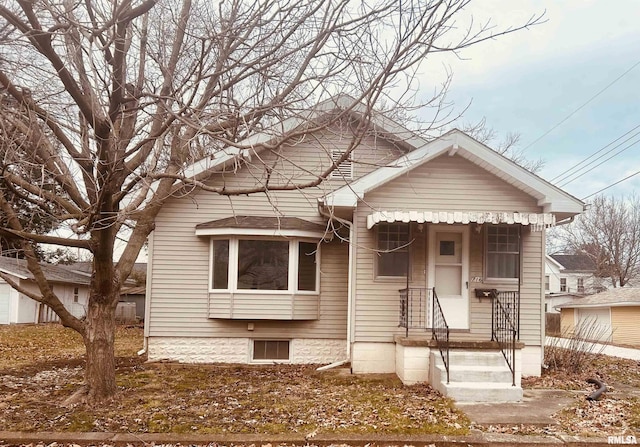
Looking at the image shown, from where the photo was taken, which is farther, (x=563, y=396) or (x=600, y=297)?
(x=600, y=297)

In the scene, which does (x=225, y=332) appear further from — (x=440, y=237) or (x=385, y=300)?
(x=440, y=237)

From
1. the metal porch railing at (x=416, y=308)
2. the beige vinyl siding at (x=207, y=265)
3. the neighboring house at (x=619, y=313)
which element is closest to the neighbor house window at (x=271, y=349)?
the beige vinyl siding at (x=207, y=265)

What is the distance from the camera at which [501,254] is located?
10.7m

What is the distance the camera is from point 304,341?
487 inches

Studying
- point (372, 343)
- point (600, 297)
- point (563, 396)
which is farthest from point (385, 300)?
point (600, 297)

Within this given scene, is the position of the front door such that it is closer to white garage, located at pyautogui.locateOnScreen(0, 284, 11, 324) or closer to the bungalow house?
the bungalow house

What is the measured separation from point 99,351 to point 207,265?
14.8 feet

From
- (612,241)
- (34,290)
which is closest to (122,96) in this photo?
(34,290)

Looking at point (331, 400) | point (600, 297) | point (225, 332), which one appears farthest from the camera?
point (600, 297)

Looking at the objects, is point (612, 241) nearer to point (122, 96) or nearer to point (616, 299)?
point (616, 299)

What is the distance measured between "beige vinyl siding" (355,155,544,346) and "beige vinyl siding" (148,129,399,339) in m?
1.74

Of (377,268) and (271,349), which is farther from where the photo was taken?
(271,349)

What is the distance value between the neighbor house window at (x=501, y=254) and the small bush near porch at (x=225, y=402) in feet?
9.22

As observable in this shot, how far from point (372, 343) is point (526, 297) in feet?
9.82
